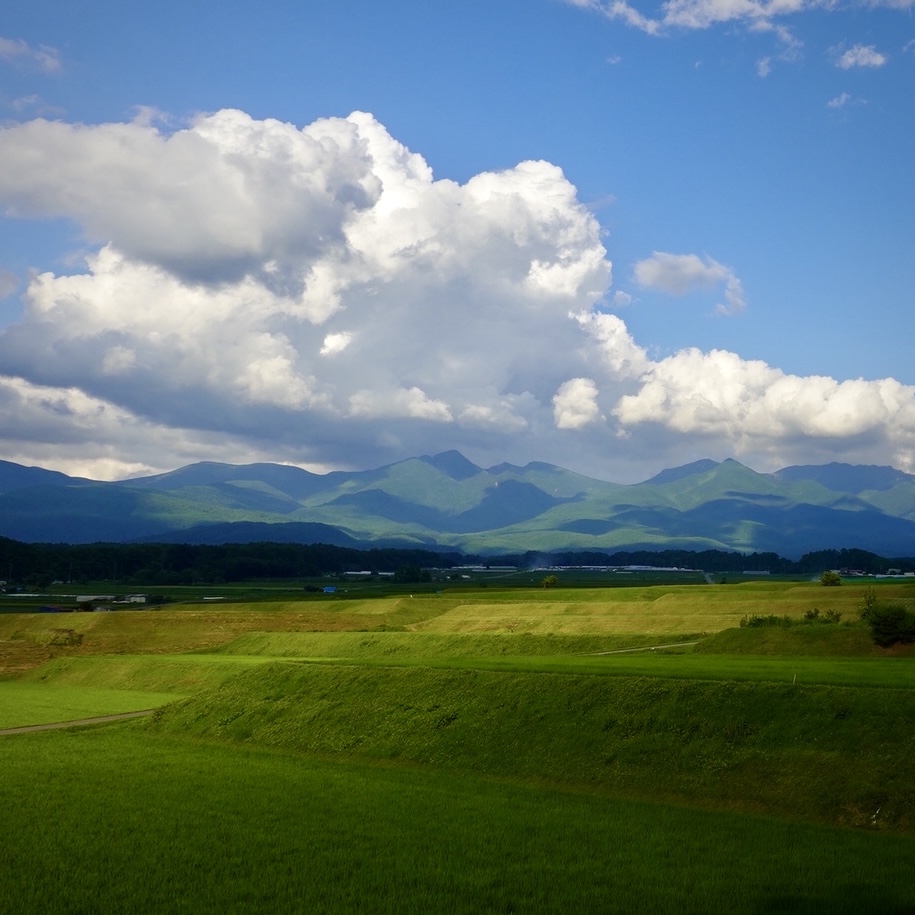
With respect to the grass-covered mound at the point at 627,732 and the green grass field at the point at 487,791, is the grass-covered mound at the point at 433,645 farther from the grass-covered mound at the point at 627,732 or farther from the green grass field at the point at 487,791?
the grass-covered mound at the point at 627,732

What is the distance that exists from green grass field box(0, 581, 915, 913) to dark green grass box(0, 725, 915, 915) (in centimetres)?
9

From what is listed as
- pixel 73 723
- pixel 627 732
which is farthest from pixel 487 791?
pixel 73 723

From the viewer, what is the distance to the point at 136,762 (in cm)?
3678

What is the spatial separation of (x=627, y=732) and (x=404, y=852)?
12.5m

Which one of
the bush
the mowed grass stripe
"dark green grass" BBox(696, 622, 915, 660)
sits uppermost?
the bush

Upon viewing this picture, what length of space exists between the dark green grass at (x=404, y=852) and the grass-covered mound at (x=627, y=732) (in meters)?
1.69

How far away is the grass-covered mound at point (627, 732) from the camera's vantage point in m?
28.1

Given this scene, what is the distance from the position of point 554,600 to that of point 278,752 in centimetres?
7588

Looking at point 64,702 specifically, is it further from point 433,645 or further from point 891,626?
point 891,626

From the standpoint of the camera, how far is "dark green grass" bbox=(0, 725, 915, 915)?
2017 cm

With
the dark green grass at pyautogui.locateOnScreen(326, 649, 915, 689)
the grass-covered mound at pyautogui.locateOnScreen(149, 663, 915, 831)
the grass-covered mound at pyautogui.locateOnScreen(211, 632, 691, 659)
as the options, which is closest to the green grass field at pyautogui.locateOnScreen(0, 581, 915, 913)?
the grass-covered mound at pyautogui.locateOnScreen(149, 663, 915, 831)

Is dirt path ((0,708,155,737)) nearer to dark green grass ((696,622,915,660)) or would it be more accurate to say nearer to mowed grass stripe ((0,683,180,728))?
mowed grass stripe ((0,683,180,728))

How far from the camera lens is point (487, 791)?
3111 centimetres

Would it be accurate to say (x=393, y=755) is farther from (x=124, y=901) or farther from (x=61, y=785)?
(x=124, y=901)
